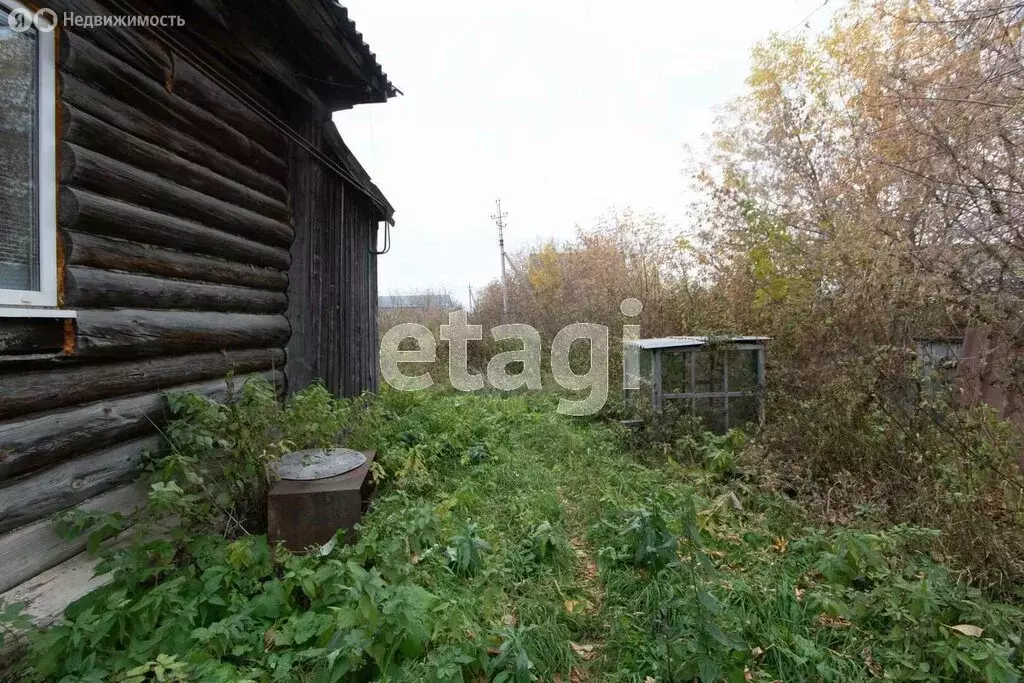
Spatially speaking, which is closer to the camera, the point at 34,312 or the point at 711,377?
the point at 34,312

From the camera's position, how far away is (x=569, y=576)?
2.87 metres

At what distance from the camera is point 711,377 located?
5680 mm

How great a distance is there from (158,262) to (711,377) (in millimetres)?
5262

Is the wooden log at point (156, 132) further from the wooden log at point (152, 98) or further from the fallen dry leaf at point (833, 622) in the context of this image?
the fallen dry leaf at point (833, 622)

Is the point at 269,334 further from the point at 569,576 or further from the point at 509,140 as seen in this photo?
the point at 509,140

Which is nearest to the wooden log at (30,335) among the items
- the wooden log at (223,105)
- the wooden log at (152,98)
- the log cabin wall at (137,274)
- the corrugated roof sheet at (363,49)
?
the log cabin wall at (137,274)

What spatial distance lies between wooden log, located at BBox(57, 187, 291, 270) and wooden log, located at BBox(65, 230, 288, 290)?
43 mm

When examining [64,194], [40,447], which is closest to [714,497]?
[40,447]

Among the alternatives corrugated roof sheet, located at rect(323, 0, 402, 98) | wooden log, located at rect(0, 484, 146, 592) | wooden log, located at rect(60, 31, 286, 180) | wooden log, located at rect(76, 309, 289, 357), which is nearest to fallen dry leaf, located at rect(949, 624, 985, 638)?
wooden log, located at rect(0, 484, 146, 592)

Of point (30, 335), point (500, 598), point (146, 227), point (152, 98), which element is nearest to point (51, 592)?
point (30, 335)

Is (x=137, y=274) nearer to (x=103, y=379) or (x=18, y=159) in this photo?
(x=103, y=379)

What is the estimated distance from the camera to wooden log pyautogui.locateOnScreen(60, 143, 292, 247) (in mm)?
2258

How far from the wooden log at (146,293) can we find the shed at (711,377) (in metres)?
4.20

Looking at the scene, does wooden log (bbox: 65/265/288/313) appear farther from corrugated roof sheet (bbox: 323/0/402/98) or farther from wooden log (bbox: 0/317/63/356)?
corrugated roof sheet (bbox: 323/0/402/98)
